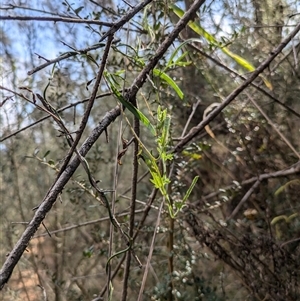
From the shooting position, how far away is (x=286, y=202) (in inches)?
51.1

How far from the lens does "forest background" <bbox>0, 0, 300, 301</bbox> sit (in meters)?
0.89

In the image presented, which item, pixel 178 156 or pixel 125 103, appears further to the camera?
pixel 178 156

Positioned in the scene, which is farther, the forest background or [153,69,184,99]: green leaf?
the forest background

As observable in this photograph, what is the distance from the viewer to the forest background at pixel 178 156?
0.89 m

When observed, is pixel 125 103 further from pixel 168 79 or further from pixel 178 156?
pixel 178 156

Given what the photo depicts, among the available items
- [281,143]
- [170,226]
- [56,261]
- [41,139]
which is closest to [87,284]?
[56,261]

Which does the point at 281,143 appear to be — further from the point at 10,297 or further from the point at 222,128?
the point at 10,297

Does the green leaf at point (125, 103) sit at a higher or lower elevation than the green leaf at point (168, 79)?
lower

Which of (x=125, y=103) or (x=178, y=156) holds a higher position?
(x=178, y=156)

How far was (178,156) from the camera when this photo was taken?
976 millimetres

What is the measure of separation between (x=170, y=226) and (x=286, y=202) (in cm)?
42

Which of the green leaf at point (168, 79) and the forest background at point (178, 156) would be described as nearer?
the green leaf at point (168, 79)

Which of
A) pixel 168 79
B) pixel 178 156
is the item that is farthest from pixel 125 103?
pixel 178 156

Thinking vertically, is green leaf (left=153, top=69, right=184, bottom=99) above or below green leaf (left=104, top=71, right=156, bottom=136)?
above
